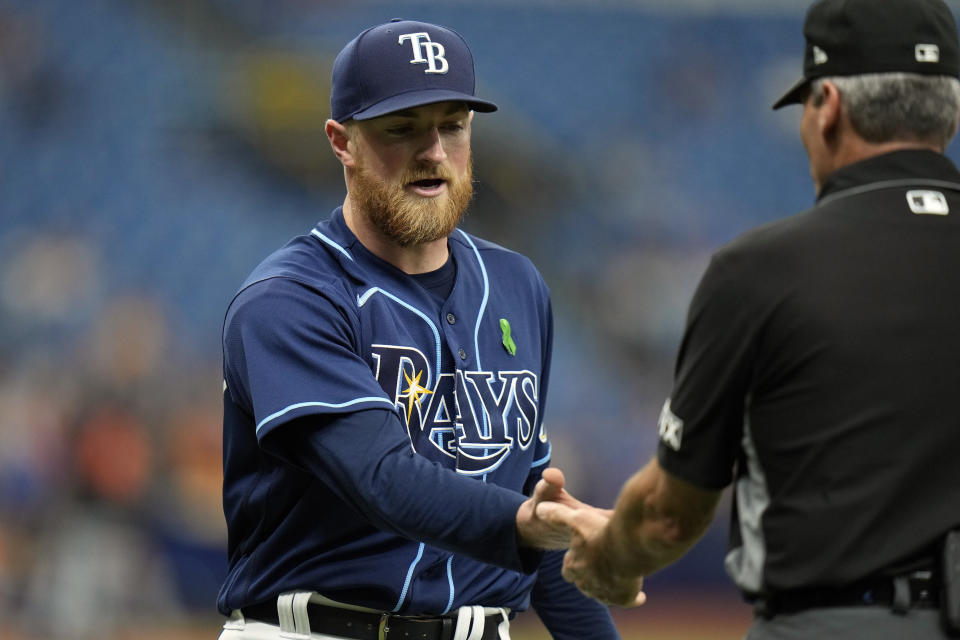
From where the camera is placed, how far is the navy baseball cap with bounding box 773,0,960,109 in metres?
2.32

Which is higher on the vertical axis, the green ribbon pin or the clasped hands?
the green ribbon pin

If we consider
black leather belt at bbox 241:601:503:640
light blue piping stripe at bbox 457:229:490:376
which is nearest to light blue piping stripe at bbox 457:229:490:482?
light blue piping stripe at bbox 457:229:490:376

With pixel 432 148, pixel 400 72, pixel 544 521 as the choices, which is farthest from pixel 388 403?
pixel 400 72

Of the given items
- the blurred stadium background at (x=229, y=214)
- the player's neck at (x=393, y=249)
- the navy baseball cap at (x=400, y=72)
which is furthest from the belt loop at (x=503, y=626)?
the blurred stadium background at (x=229, y=214)

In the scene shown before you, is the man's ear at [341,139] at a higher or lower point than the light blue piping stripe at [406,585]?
higher

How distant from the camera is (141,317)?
1048cm

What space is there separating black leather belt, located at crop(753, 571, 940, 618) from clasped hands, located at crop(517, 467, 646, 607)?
58 cm

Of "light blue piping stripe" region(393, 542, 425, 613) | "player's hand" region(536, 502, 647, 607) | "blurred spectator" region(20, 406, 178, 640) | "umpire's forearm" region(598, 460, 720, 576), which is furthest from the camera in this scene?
"blurred spectator" region(20, 406, 178, 640)

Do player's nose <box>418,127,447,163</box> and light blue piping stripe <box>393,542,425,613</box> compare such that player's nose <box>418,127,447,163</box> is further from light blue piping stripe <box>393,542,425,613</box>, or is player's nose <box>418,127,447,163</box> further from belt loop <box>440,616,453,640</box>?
belt loop <box>440,616,453,640</box>

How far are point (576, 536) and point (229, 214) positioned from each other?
9101 millimetres

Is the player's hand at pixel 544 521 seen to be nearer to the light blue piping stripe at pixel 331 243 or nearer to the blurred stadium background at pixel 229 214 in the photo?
the light blue piping stripe at pixel 331 243

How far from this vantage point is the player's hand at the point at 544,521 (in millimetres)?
2881

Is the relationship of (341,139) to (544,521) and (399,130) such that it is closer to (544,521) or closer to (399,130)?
(399,130)

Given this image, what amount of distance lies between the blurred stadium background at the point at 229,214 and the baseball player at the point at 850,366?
7.70m
